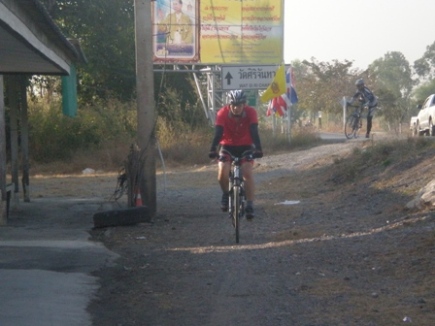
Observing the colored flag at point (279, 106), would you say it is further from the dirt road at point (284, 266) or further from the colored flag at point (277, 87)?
the dirt road at point (284, 266)

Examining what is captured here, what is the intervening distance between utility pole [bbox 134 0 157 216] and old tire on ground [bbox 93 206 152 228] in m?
0.69

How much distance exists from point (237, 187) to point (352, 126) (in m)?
16.0

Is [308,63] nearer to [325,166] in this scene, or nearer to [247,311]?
[325,166]

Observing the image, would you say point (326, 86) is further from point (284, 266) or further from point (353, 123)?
point (284, 266)

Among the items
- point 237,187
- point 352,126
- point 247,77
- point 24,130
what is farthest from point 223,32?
point 237,187

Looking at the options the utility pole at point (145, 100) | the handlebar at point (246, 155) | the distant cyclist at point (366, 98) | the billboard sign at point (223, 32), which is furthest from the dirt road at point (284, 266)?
the billboard sign at point (223, 32)

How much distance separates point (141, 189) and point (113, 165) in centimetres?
1589

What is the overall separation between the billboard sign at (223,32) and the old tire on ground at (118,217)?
1885 cm

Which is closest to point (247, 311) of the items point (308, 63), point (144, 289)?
point (144, 289)

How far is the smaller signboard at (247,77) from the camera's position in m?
27.6

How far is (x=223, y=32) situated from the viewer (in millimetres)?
31906

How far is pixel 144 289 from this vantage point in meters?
8.07

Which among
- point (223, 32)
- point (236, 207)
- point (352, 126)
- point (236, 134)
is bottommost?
point (236, 207)

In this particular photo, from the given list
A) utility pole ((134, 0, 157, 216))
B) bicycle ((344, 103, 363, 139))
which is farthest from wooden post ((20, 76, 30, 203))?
bicycle ((344, 103, 363, 139))
